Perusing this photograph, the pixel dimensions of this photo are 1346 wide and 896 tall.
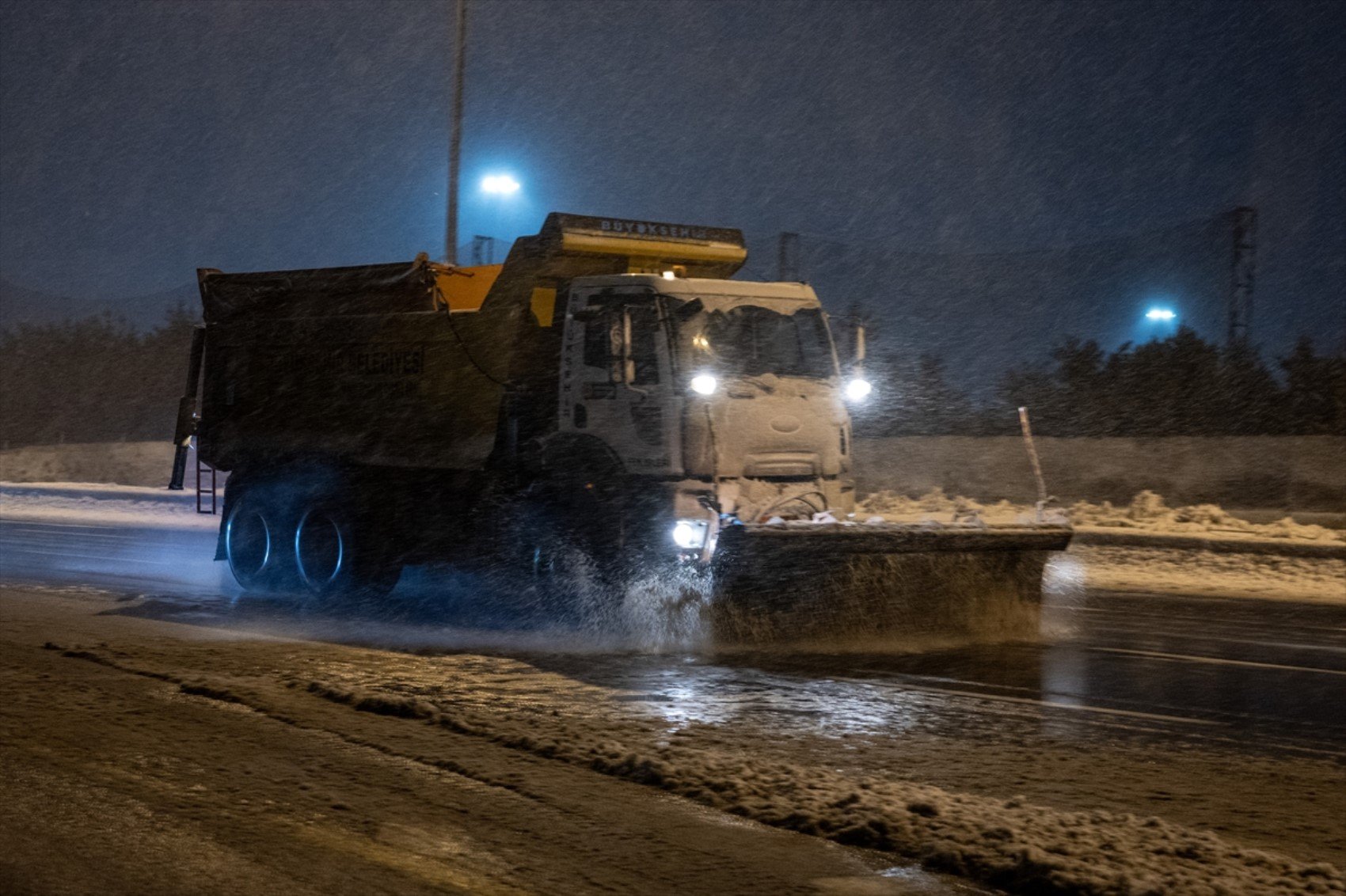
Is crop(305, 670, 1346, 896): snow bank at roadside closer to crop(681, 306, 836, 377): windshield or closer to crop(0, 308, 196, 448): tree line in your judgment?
crop(681, 306, 836, 377): windshield

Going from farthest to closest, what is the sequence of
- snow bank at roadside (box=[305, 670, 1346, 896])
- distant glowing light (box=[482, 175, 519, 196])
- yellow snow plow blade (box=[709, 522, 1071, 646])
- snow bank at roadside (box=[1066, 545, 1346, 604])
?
1. distant glowing light (box=[482, 175, 519, 196])
2. snow bank at roadside (box=[1066, 545, 1346, 604])
3. yellow snow plow blade (box=[709, 522, 1071, 646])
4. snow bank at roadside (box=[305, 670, 1346, 896])

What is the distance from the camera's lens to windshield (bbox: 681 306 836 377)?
37.2 ft

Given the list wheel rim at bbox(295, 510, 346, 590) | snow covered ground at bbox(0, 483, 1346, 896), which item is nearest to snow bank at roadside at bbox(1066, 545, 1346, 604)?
snow covered ground at bbox(0, 483, 1346, 896)

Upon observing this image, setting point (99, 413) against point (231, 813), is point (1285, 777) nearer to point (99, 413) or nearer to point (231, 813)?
point (231, 813)

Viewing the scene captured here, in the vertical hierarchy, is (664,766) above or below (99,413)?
below

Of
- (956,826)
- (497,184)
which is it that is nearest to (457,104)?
(497,184)

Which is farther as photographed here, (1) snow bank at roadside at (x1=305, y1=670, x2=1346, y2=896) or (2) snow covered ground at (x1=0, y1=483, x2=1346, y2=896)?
(2) snow covered ground at (x1=0, y1=483, x2=1346, y2=896)

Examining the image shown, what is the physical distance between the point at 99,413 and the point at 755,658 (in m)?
61.0

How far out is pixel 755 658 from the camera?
10117 millimetres

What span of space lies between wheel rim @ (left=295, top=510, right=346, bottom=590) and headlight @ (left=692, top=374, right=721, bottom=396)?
13.7ft

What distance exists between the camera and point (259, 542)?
14.5 m

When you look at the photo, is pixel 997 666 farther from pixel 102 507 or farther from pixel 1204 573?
pixel 102 507

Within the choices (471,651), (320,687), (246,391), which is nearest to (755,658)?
(471,651)

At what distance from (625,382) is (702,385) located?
59 cm
